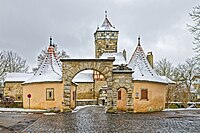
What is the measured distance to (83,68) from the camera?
87.8ft

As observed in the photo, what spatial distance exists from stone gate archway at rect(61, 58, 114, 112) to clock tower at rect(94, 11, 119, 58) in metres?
33.1

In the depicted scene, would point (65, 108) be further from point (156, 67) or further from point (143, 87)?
point (156, 67)

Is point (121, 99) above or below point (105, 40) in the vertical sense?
below

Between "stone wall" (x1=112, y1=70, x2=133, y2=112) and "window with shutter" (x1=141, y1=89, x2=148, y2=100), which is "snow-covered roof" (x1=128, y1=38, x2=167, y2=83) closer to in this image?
"stone wall" (x1=112, y1=70, x2=133, y2=112)

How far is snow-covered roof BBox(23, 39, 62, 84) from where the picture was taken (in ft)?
93.4

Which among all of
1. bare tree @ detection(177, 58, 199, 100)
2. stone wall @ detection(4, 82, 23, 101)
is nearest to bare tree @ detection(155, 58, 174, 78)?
bare tree @ detection(177, 58, 199, 100)

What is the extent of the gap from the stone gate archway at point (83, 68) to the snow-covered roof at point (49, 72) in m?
1.19

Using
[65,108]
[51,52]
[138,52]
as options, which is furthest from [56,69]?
[138,52]

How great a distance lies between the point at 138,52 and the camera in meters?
30.9

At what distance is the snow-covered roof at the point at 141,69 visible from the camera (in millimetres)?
28094

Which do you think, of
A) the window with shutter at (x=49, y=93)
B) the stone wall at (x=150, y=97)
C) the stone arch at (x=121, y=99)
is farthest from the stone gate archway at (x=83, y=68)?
the stone wall at (x=150, y=97)

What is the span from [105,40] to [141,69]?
31.7m

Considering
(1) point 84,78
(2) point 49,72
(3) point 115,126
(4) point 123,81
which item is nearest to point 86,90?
(1) point 84,78

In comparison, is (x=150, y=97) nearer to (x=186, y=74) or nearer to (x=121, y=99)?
(x=121, y=99)
